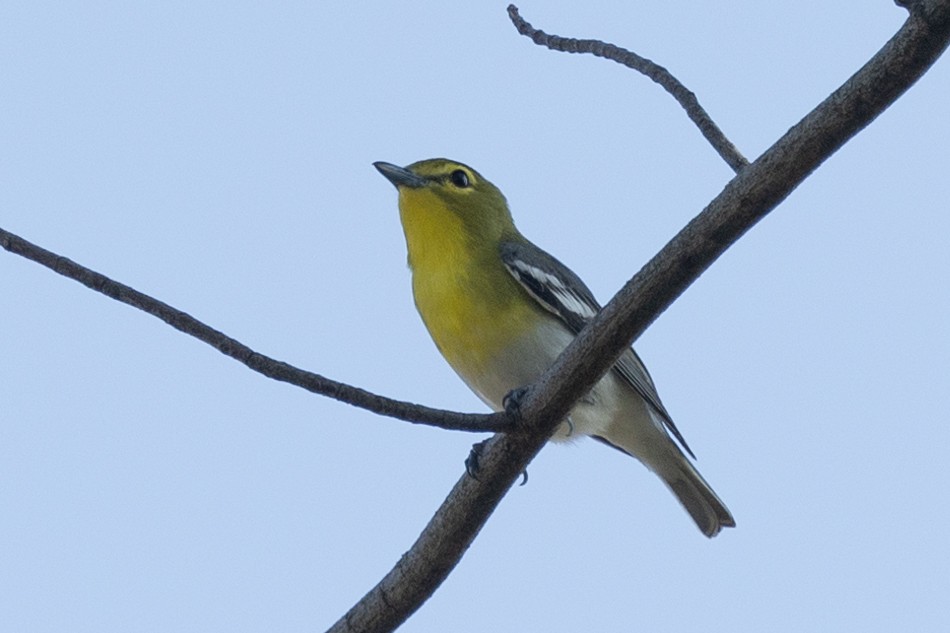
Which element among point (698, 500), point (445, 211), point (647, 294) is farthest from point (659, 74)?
point (698, 500)

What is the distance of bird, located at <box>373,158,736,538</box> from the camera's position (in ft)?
23.0

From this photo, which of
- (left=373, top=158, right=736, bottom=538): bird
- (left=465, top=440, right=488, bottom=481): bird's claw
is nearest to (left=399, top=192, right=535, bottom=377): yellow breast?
(left=373, top=158, right=736, bottom=538): bird

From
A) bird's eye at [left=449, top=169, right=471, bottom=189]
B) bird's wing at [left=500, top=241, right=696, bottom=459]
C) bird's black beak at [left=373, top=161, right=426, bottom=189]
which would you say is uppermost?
bird's eye at [left=449, top=169, right=471, bottom=189]

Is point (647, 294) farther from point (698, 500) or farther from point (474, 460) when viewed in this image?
point (698, 500)

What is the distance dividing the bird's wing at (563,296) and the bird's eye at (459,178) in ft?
1.84

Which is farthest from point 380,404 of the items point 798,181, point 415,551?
point 798,181

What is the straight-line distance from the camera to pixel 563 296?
293 inches

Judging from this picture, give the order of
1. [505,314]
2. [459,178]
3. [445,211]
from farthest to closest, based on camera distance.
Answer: [459,178]
[445,211]
[505,314]

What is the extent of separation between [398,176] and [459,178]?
0.52 metres

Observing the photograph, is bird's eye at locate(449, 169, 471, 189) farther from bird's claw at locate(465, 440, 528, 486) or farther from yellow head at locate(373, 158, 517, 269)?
bird's claw at locate(465, 440, 528, 486)

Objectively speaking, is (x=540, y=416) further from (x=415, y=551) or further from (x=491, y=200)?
(x=491, y=200)

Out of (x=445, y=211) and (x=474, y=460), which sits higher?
(x=445, y=211)

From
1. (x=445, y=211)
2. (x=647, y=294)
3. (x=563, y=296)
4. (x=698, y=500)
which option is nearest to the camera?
(x=647, y=294)

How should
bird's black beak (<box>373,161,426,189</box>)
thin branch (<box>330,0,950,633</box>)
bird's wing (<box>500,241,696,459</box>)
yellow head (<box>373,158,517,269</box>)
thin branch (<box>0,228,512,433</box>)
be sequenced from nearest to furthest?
thin branch (<box>330,0,950,633</box>)
thin branch (<box>0,228,512,433</box>)
bird's wing (<box>500,241,696,459</box>)
yellow head (<box>373,158,517,269</box>)
bird's black beak (<box>373,161,426,189</box>)
